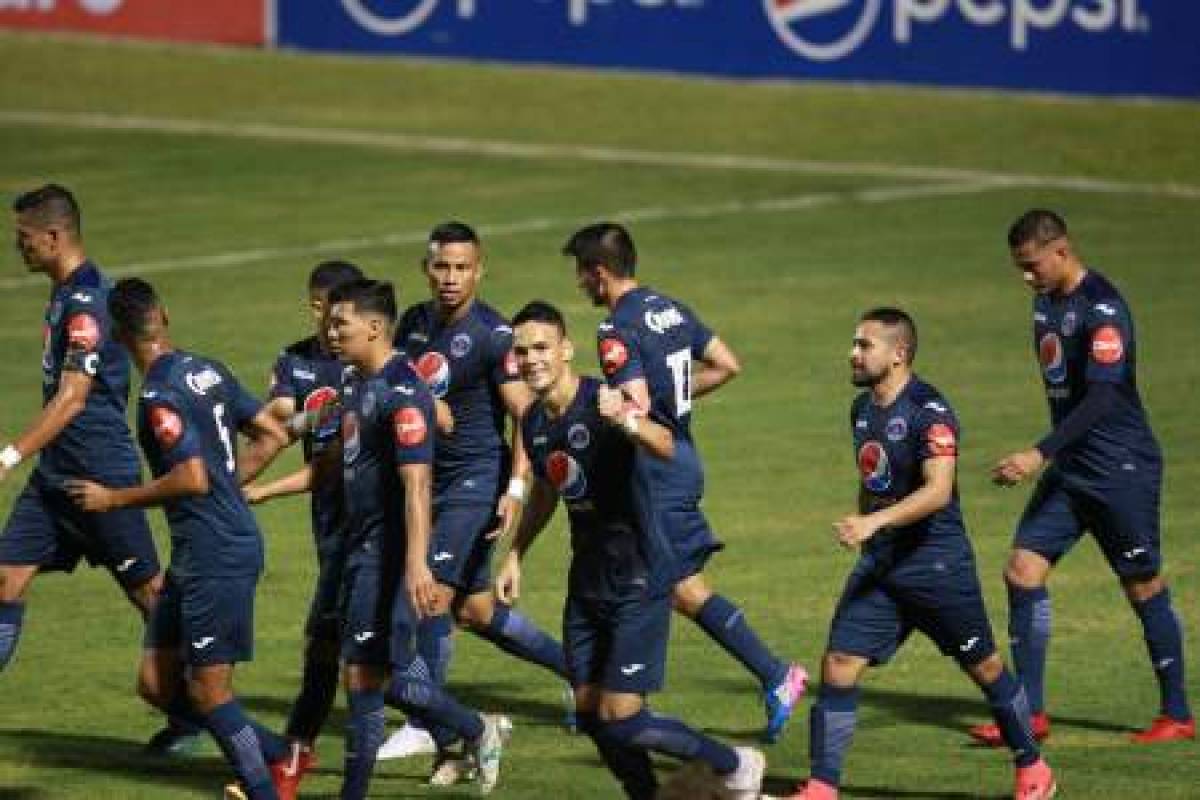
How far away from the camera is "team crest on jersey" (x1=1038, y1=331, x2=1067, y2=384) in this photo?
15344 mm

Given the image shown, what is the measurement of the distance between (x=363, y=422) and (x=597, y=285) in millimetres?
2374

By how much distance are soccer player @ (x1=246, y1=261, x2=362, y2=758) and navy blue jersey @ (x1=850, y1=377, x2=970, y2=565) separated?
7.69 ft

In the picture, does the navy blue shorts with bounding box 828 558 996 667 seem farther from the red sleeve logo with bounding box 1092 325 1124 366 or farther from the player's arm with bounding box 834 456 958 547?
the red sleeve logo with bounding box 1092 325 1124 366

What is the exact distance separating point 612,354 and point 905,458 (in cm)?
178

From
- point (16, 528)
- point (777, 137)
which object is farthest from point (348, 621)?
point (777, 137)

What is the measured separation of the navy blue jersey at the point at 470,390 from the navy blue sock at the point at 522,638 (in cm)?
60

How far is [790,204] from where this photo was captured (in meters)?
33.7

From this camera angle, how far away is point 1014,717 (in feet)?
45.9

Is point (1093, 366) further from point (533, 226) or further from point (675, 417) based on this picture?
point (533, 226)

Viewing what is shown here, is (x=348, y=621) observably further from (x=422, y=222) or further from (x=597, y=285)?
(x=422, y=222)

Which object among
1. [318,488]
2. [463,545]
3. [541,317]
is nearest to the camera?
[541,317]

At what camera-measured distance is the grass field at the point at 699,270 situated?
15.7 meters

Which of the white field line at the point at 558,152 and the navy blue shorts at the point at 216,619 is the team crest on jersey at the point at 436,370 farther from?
the white field line at the point at 558,152

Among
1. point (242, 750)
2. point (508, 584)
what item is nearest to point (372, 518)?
point (508, 584)
